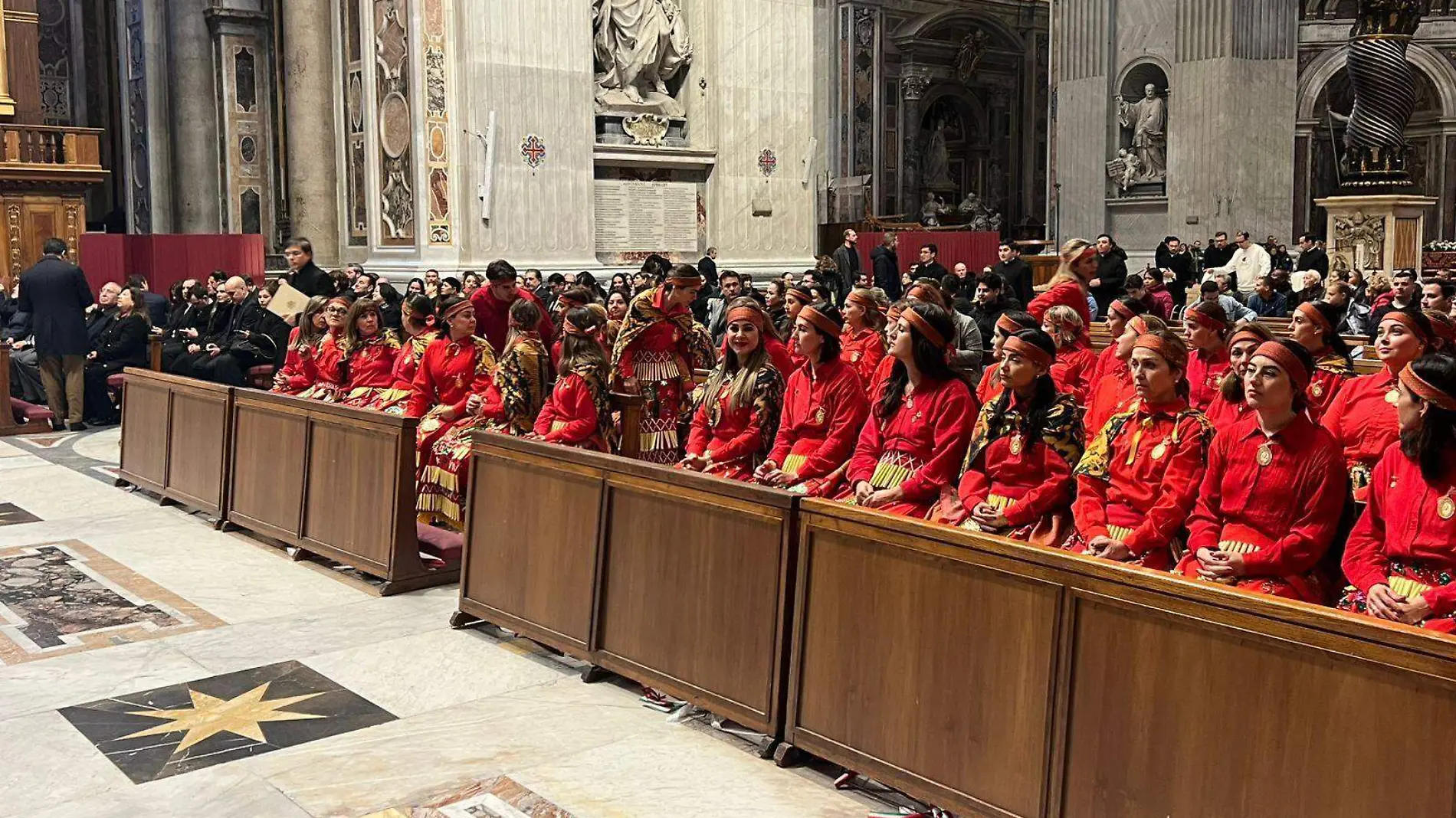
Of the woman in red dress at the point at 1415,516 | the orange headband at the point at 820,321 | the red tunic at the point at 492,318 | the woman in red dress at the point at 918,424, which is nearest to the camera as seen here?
the woman in red dress at the point at 1415,516

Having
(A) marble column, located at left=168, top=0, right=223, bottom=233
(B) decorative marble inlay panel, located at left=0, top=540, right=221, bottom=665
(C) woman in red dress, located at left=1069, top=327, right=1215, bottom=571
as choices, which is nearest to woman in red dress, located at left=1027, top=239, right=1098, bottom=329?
(C) woman in red dress, located at left=1069, top=327, right=1215, bottom=571

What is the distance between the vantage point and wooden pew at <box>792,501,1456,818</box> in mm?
3303

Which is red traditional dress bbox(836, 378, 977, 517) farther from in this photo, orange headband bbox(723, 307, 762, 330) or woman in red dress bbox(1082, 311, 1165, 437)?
orange headband bbox(723, 307, 762, 330)

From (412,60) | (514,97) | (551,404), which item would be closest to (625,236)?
(514,97)

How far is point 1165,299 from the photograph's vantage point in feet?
42.5

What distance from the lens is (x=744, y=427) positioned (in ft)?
22.3

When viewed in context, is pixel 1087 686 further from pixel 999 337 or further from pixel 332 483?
pixel 332 483

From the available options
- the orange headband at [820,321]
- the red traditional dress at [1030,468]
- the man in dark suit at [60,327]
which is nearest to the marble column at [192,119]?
the man in dark suit at [60,327]

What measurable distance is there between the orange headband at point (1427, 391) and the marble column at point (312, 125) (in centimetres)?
1618

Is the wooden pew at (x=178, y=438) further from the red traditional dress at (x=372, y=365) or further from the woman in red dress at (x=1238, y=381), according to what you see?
the woman in red dress at (x=1238, y=381)

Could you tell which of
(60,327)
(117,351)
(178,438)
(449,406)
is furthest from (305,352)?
(117,351)

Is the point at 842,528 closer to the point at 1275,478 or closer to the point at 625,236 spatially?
the point at 1275,478

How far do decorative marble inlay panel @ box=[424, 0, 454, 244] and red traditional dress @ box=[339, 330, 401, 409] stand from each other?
5272mm

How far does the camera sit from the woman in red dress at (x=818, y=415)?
625 cm
